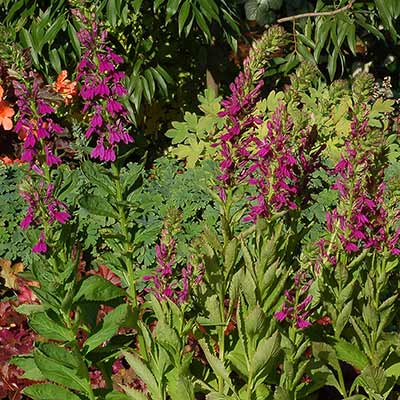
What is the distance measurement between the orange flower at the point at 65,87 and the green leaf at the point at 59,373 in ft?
7.16

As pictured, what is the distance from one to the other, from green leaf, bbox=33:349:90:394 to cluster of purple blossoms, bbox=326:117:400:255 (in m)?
0.74

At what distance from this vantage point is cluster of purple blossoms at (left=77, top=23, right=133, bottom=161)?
186 cm

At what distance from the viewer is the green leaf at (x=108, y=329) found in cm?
192

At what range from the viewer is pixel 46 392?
76.2 inches

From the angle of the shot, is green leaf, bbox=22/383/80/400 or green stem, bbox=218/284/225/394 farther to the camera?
green stem, bbox=218/284/225/394

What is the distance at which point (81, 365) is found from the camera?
6.10ft

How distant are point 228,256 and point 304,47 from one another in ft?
7.20

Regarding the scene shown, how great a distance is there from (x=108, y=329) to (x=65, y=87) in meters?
2.21

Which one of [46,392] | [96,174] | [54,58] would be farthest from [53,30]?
[46,392]

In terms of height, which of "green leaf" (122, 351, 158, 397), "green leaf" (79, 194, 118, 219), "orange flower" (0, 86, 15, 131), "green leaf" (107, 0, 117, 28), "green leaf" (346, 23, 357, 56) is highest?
"green leaf" (107, 0, 117, 28)

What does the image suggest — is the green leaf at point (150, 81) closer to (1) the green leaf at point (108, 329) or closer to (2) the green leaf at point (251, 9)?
(2) the green leaf at point (251, 9)

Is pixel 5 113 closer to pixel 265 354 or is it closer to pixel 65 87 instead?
pixel 65 87

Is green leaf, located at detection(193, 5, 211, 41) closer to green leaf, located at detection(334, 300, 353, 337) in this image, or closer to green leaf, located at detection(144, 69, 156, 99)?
green leaf, located at detection(144, 69, 156, 99)

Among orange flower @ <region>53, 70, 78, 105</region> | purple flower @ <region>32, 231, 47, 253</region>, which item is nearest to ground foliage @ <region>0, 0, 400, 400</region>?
purple flower @ <region>32, 231, 47, 253</region>
